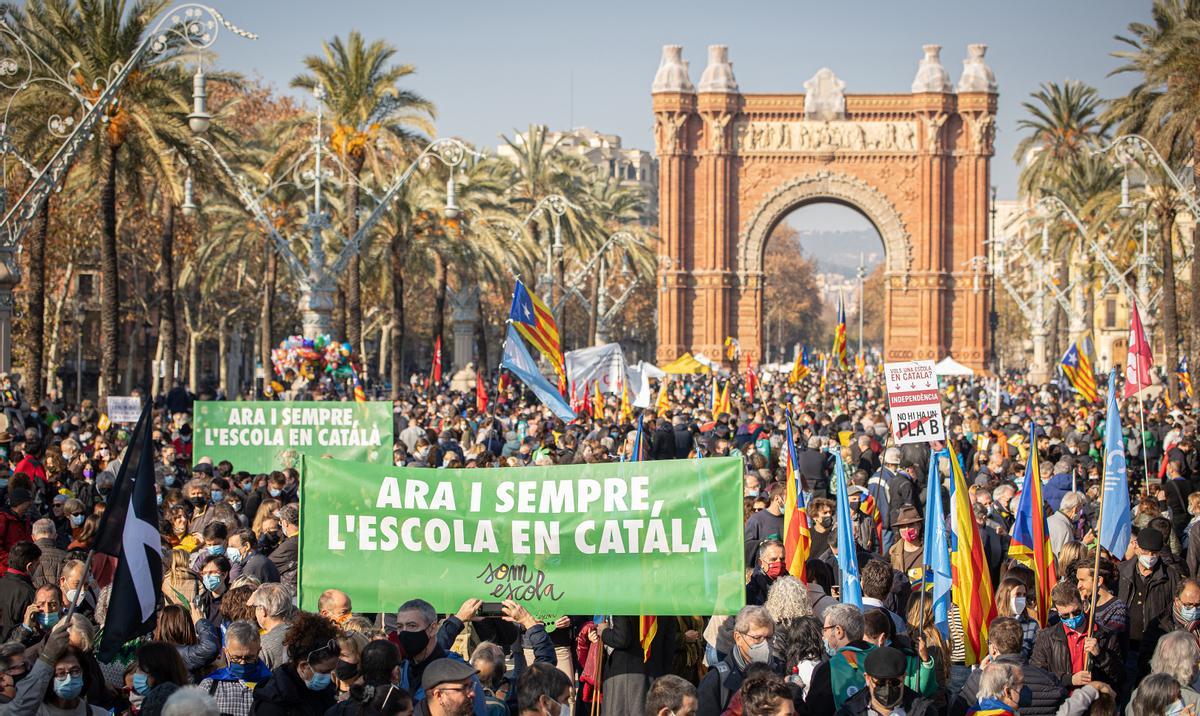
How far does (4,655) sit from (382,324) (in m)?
54.8

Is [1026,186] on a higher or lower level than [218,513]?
higher

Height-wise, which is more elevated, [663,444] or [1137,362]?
[1137,362]

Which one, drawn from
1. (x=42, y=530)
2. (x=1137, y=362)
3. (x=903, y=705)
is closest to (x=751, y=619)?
(x=903, y=705)

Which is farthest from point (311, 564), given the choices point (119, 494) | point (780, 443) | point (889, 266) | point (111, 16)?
point (889, 266)

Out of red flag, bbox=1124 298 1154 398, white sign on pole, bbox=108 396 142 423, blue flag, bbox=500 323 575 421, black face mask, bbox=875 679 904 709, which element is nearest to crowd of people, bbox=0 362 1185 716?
black face mask, bbox=875 679 904 709

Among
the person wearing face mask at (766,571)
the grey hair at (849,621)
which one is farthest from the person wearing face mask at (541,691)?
the person wearing face mask at (766,571)

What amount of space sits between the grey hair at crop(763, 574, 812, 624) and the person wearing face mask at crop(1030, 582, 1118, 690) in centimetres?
122

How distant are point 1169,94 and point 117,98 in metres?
19.9

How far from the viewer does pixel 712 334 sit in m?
63.8

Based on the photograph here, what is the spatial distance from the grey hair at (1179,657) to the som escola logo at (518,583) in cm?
283

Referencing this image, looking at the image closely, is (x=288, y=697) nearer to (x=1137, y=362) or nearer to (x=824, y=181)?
(x=1137, y=362)

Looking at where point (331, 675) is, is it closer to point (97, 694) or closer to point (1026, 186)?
point (97, 694)

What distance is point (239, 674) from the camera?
6.79m

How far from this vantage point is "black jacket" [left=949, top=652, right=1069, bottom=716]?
707cm
